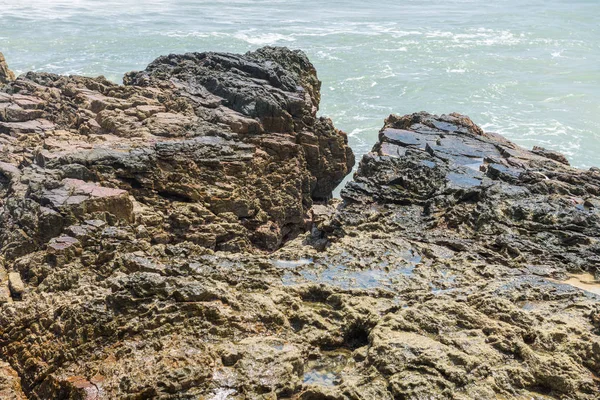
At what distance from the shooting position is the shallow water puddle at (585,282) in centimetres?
887

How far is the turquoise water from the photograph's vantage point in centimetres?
3580

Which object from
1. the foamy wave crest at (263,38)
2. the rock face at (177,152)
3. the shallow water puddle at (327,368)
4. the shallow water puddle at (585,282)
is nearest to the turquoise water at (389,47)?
the foamy wave crest at (263,38)

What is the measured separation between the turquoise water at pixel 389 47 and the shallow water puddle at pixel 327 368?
22.3m

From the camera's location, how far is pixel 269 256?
9406 mm

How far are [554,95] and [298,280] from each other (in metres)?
36.5

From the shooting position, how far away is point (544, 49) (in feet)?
169

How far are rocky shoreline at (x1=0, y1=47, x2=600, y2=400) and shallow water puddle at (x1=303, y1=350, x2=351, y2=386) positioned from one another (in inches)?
1.0

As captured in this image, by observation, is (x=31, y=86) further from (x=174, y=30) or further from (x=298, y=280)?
(x=174, y=30)

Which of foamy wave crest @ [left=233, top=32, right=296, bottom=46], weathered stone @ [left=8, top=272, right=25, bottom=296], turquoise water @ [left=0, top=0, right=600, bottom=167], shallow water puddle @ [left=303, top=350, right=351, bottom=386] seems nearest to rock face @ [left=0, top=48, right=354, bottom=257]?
weathered stone @ [left=8, top=272, right=25, bottom=296]

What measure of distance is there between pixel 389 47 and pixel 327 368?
48194 mm

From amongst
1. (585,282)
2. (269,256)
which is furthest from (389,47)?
(269,256)

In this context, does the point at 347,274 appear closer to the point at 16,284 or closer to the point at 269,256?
the point at 269,256

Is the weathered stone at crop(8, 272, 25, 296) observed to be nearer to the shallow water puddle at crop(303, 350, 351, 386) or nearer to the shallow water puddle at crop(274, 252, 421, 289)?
the shallow water puddle at crop(274, 252, 421, 289)

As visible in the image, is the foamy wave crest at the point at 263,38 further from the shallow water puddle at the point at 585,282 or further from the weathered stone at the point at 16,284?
the shallow water puddle at the point at 585,282
